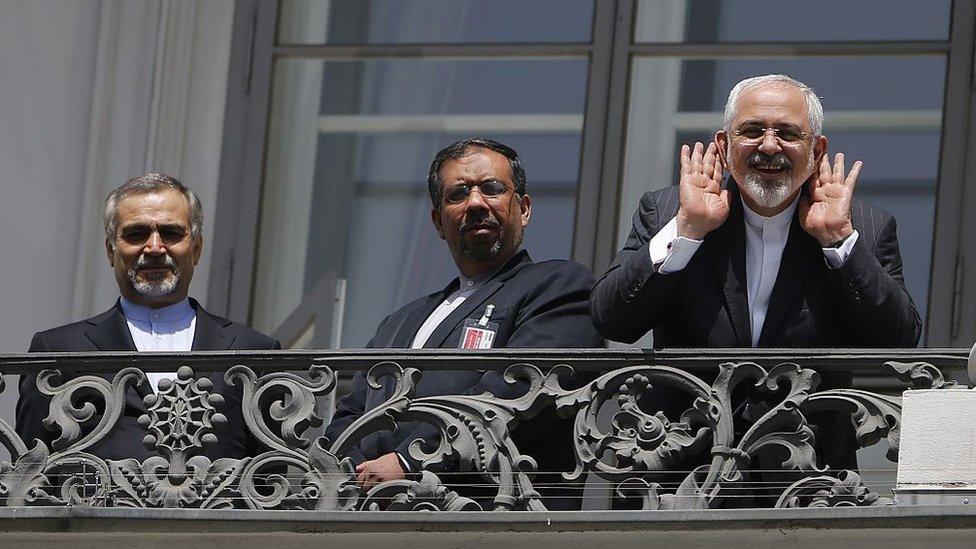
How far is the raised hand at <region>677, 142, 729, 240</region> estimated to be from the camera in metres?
7.26

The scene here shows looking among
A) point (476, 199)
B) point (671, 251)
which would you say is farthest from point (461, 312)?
point (671, 251)

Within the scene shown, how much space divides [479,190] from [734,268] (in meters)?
0.78

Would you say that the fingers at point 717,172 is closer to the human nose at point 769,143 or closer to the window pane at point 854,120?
the human nose at point 769,143

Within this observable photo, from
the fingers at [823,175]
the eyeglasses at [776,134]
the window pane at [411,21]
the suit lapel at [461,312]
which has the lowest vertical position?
the suit lapel at [461,312]

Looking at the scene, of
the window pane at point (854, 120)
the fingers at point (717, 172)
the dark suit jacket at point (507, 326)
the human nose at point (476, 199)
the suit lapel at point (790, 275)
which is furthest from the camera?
the window pane at point (854, 120)

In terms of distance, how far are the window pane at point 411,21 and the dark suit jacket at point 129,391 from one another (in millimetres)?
2898

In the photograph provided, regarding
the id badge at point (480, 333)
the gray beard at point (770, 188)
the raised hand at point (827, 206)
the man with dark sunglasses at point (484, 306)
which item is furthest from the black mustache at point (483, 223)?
the raised hand at point (827, 206)

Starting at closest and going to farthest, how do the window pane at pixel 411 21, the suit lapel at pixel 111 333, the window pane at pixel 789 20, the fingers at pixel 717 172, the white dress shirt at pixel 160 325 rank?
the fingers at pixel 717 172 → the suit lapel at pixel 111 333 → the white dress shirt at pixel 160 325 → the window pane at pixel 789 20 → the window pane at pixel 411 21

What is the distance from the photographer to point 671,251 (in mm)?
7223

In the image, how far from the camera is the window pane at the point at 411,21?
10.7 metres

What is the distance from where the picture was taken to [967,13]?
10.3 metres

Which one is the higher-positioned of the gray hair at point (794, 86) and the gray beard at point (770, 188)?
the gray hair at point (794, 86)

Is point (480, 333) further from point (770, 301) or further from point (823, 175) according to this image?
point (823, 175)

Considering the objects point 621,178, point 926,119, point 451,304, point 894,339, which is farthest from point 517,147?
point 894,339
